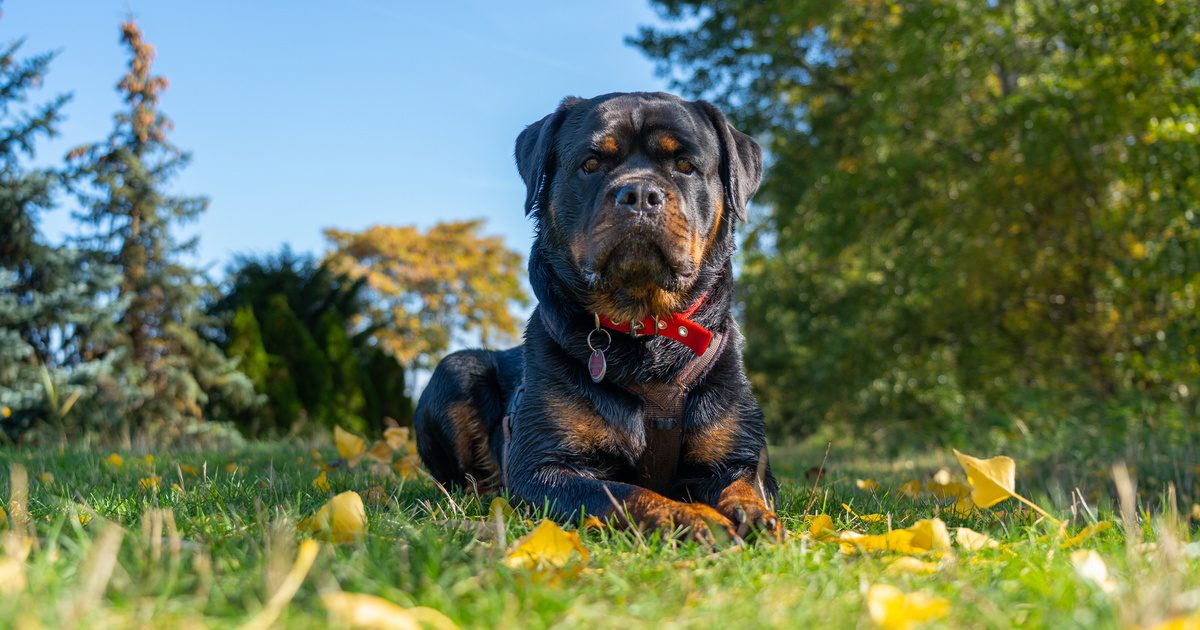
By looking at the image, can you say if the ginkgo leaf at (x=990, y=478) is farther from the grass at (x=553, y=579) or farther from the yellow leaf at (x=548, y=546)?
the yellow leaf at (x=548, y=546)

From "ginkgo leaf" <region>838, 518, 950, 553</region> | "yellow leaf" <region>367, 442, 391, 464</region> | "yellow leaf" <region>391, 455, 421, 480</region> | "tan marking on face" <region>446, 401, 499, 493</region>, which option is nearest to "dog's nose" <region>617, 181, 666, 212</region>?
"ginkgo leaf" <region>838, 518, 950, 553</region>

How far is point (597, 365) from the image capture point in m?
3.39

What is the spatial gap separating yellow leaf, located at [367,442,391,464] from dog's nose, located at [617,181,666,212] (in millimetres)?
3075

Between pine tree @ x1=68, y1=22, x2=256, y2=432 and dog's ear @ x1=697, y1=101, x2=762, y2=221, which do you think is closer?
dog's ear @ x1=697, y1=101, x2=762, y2=221

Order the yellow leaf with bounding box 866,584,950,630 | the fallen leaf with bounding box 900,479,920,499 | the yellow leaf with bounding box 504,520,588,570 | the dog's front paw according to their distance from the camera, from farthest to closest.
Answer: the fallen leaf with bounding box 900,479,920,499 → the dog's front paw → the yellow leaf with bounding box 504,520,588,570 → the yellow leaf with bounding box 866,584,950,630

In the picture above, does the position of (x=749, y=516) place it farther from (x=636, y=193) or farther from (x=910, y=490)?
(x=910, y=490)

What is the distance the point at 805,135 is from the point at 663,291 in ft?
40.6

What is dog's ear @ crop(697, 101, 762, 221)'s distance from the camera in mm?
3906

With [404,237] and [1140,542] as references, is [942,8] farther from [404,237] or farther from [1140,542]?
[404,237]

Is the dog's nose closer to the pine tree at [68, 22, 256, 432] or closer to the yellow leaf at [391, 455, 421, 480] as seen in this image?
the yellow leaf at [391, 455, 421, 480]

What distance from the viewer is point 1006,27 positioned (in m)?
11.3

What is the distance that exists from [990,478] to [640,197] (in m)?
1.57

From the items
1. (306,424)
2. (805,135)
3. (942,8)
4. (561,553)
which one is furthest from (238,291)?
(561,553)

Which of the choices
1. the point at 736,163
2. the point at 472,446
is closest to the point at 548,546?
the point at 736,163
